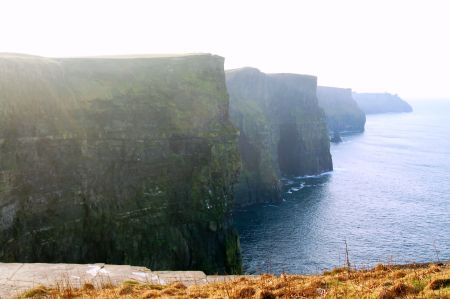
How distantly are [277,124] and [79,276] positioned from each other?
13189 cm

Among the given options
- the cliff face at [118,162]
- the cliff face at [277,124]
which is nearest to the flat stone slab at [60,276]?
the cliff face at [118,162]

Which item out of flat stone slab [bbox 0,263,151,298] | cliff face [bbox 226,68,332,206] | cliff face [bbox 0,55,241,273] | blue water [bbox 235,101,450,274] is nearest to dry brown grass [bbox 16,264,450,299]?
flat stone slab [bbox 0,263,151,298]

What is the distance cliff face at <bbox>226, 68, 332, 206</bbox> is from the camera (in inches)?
4621

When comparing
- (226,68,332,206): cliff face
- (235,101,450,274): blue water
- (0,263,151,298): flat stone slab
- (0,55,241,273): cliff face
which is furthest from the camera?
(226,68,332,206): cliff face

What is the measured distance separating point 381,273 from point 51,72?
50681mm

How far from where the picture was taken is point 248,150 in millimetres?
116875

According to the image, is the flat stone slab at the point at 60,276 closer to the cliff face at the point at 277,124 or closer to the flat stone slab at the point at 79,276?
the flat stone slab at the point at 79,276

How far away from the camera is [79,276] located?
15141 millimetres

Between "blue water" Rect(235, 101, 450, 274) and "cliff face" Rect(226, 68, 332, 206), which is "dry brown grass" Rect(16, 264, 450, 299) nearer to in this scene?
"blue water" Rect(235, 101, 450, 274)

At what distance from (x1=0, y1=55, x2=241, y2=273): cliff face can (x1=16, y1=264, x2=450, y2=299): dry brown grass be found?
1419 inches

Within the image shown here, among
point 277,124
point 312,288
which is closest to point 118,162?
point 312,288

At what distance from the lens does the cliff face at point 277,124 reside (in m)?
117

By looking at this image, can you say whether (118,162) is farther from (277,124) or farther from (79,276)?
(277,124)

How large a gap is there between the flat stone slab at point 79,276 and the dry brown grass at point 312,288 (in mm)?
1009
